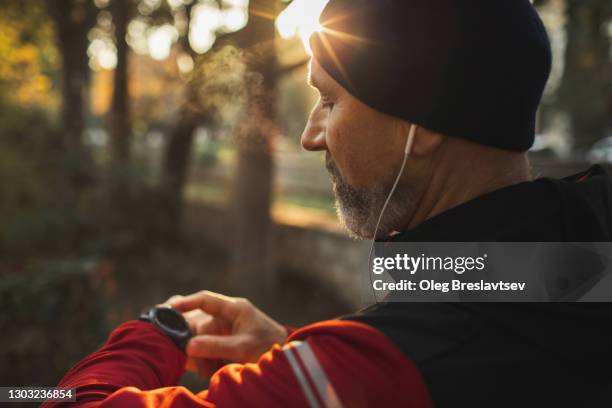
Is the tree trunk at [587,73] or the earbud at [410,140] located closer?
the earbud at [410,140]

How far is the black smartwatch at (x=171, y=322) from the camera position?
1.53 metres

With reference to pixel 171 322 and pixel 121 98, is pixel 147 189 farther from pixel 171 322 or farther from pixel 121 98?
pixel 171 322

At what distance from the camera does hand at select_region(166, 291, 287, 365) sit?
162 centimetres

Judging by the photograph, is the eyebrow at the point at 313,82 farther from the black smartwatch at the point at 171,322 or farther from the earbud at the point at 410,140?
the black smartwatch at the point at 171,322

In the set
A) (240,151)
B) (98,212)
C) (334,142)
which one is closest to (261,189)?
(240,151)

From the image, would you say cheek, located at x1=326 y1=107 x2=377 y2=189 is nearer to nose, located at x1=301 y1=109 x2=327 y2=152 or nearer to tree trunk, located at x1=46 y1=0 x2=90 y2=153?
nose, located at x1=301 y1=109 x2=327 y2=152

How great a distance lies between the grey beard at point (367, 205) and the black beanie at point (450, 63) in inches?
7.2

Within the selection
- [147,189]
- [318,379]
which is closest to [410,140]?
[318,379]

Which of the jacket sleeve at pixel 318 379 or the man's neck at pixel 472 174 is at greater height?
the man's neck at pixel 472 174

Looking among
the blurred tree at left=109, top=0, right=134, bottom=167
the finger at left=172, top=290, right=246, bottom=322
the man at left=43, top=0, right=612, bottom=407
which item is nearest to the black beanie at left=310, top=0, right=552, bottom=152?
the man at left=43, top=0, right=612, bottom=407

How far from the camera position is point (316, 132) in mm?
1392

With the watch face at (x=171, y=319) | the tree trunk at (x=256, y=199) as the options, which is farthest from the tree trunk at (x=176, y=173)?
the watch face at (x=171, y=319)

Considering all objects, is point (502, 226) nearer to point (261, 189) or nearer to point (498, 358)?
point (498, 358)

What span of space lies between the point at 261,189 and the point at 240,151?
0.62 meters
